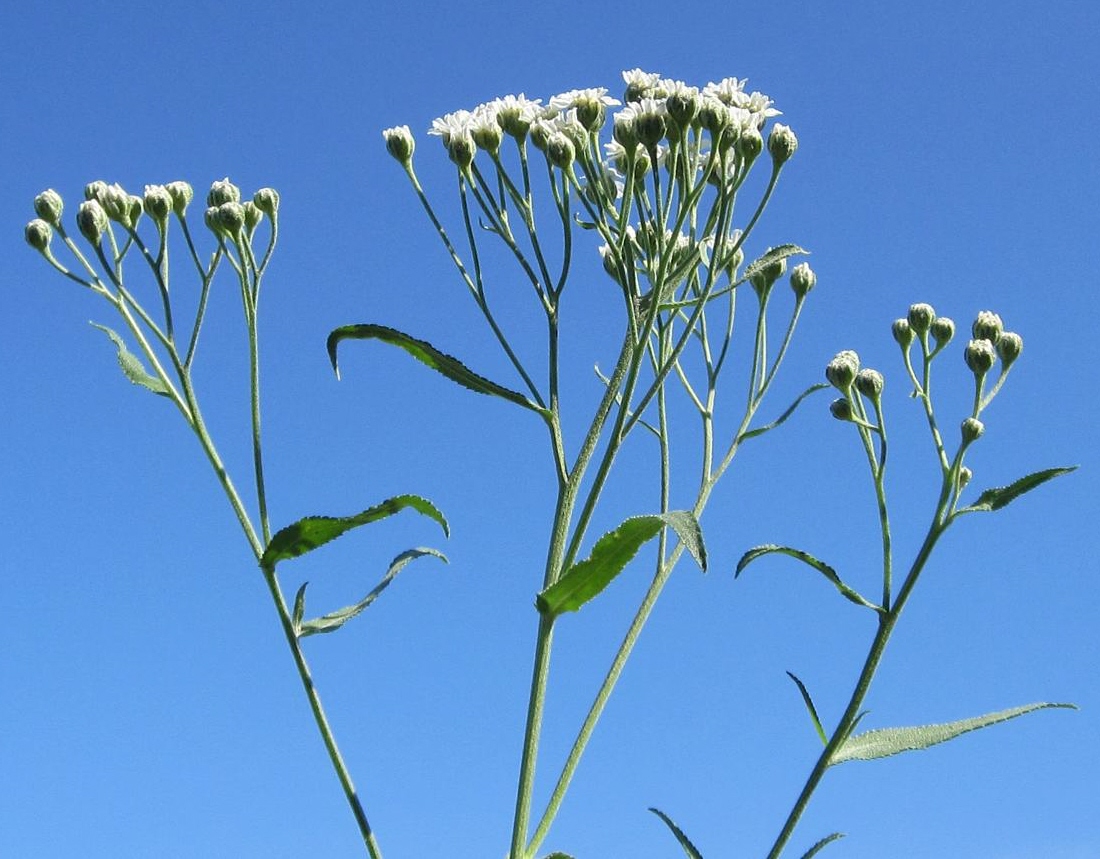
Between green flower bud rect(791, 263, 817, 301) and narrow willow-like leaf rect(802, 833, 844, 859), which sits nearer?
narrow willow-like leaf rect(802, 833, 844, 859)

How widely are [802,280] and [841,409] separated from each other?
26.2 inches

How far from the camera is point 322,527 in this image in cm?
294

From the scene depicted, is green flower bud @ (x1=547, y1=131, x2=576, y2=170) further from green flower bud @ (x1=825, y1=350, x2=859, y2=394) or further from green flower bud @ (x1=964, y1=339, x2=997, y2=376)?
green flower bud @ (x1=964, y1=339, x2=997, y2=376)

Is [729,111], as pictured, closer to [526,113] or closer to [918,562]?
[526,113]

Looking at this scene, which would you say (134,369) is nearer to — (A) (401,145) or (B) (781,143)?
(A) (401,145)

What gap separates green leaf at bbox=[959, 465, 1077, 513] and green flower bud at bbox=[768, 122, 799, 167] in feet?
3.46

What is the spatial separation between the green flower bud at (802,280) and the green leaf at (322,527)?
5.13ft

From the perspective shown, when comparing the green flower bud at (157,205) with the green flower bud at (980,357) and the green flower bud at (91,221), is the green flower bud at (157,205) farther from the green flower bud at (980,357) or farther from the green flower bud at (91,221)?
the green flower bud at (980,357)

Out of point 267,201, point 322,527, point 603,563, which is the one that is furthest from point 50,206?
point 603,563

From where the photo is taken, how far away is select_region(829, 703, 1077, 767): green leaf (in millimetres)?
3004

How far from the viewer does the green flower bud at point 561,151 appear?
325 centimetres

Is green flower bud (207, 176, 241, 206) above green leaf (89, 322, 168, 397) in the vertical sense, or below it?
above

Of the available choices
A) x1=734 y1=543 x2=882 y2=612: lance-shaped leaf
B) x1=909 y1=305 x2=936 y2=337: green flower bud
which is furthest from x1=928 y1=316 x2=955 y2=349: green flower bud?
x1=734 y1=543 x2=882 y2=612: lance-shaped leaf

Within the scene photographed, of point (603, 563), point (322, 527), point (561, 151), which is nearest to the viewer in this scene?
point (603, 563)
